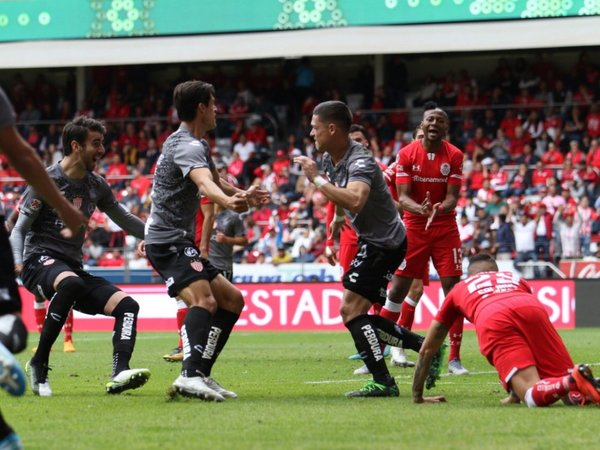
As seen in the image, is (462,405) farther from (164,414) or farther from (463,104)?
(463,104)

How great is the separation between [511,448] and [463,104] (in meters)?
25.5

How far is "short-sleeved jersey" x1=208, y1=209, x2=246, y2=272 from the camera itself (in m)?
16.5

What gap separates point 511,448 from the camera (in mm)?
6418

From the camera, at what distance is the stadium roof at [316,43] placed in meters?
28.4

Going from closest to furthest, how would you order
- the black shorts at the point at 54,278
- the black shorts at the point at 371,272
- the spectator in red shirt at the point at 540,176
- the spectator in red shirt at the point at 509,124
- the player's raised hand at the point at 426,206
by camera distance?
the black shorts at the point at 371,272, the black shorts at the point at 54,278, the player's raised hand at the point at 426,206, the spectator in red shirt at the point at 540,176, the spectator in red shirt at the point at 509,124

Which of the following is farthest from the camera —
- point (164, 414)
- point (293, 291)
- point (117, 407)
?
point (293, 291)

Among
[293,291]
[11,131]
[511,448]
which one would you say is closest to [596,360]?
[511,448]

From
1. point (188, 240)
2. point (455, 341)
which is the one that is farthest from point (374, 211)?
point (455, 341)

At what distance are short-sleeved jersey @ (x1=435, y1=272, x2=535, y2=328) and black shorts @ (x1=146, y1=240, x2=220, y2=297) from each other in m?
1.81

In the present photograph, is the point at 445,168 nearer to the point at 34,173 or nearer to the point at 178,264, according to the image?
the point at 178,264

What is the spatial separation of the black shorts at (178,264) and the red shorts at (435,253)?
374cm

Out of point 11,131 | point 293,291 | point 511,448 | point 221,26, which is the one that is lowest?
point 293,291

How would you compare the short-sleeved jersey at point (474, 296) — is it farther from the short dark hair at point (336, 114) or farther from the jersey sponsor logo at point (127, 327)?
the jersey sponsor logo at point (127, 327)

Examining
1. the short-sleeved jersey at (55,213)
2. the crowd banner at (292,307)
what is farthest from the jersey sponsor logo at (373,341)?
the crowd banner at (292,307)
